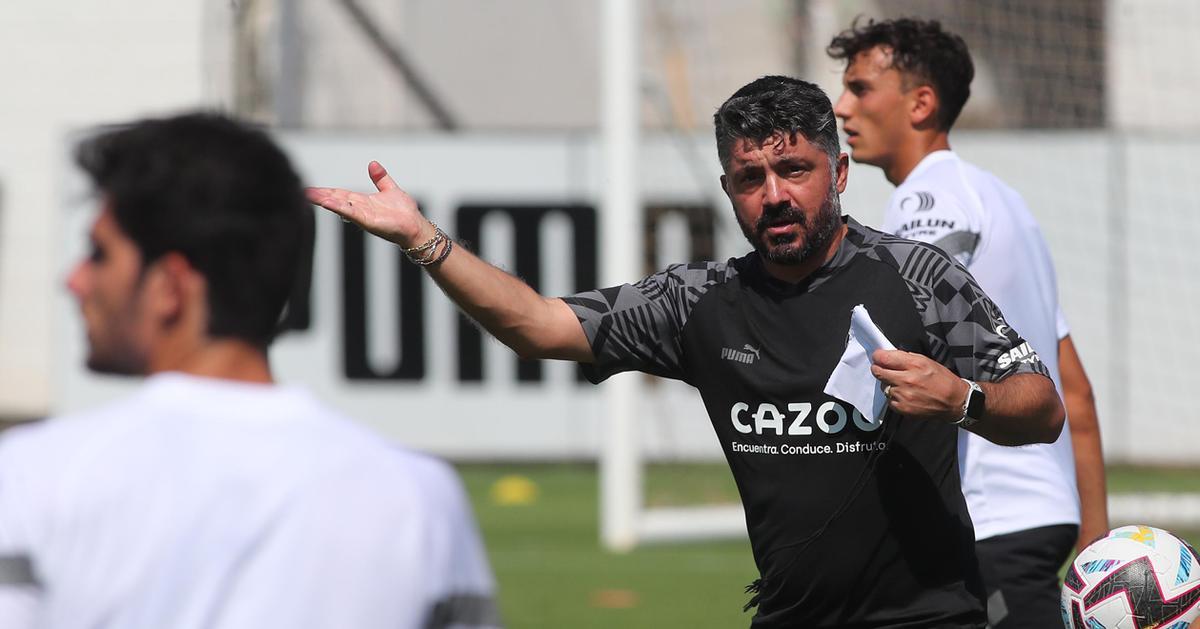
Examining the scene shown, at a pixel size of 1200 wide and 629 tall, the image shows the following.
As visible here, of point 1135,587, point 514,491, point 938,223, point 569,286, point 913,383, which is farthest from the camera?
point 569,286

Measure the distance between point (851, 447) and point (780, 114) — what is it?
68 centimetres

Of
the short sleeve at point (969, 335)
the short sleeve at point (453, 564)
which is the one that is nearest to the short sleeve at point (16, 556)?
the short sleeve at point (453, 564)

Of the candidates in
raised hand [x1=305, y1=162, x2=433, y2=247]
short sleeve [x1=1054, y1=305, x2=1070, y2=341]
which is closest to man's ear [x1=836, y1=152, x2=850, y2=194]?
raised hand [x1=305, y1=162, x2=433, y2=247]

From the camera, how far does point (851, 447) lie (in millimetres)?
3432

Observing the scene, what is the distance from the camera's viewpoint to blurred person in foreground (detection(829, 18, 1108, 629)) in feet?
13.8

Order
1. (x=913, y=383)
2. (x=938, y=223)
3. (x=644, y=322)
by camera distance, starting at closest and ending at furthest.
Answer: (x=913, y=383) → (x=644, y=322) → (x=938, y=223)

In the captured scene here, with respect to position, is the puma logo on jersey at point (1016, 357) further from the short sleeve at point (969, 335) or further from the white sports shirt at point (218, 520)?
the white sports shirt at point (218, 520)

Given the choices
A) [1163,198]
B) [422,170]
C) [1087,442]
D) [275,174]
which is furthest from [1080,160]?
[275,174]

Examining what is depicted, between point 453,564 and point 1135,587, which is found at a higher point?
point 453,564

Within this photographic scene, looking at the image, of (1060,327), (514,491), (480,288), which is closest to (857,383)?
(480,288)

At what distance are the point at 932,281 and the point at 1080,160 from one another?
9.23 metres

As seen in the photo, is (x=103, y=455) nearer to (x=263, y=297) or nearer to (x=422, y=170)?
(x=263, y=297)

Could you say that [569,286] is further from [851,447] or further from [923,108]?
[851,447]

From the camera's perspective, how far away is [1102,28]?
11.3m
